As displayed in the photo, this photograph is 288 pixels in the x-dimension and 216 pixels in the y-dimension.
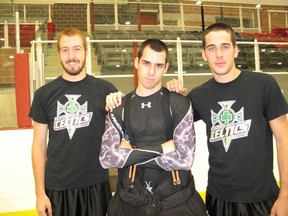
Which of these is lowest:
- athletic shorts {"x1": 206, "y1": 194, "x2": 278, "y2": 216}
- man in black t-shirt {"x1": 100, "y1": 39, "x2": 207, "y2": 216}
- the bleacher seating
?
athletic shorts {"x1": 206, "y1": 194, "x2": 278, "y2": 216}

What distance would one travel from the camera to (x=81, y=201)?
212 cm

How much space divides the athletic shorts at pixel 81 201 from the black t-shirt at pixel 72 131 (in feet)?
0.15

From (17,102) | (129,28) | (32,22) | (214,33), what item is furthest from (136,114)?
(129,28)

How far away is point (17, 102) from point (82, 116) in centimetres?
185

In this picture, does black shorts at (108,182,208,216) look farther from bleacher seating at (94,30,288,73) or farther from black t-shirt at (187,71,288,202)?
bleacher seating at (94,30,288,73)

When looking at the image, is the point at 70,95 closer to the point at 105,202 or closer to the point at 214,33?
the point at 105,202

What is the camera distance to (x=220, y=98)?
1.89 meters

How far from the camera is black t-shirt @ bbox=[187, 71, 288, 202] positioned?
181 cm

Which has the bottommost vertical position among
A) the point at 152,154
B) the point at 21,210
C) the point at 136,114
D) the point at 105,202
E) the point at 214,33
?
the point at 21,210

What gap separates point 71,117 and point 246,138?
1031 mm

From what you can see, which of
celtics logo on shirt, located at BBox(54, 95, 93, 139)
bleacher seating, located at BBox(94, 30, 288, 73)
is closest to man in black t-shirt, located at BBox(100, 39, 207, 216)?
celtics logo on shirt, located at BBox(54, 95, 93, 139)

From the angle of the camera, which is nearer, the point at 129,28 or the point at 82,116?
the point at 82,116

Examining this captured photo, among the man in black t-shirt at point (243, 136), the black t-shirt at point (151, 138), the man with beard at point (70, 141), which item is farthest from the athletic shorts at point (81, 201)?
the man in black t-shirt at point (243, 136)

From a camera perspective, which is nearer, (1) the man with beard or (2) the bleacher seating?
(1) the man with beard
